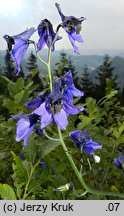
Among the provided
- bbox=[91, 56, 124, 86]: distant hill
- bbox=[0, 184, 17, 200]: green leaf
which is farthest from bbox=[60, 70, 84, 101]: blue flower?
bbox=[91, 56, 124, 86]: distant hill

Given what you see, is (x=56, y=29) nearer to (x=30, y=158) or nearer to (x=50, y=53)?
(x=50, y=53)

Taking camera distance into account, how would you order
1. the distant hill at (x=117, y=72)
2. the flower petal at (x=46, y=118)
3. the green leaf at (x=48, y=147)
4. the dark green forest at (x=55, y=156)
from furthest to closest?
the distant hill at (x=117, y=72) < the dark green forest at (x=55, y=156) < the green leaf at (x=48, y=147) < the flower petal at (x=46, y=118)

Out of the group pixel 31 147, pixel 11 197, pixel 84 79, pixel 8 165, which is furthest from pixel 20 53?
pixel 84 79

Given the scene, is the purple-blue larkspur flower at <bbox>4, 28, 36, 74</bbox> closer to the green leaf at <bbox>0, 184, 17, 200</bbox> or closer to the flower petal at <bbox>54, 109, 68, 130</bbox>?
the flower petal at <bbox>54, 109, 68, 130</bbox>

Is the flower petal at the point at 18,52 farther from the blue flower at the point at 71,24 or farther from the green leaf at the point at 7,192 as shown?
the green leaf at the point at 7,192

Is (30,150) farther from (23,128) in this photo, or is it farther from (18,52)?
(18,52)

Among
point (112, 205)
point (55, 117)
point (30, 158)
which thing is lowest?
point (112, 205)

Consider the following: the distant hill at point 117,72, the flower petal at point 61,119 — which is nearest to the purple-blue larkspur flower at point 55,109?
the flower petal at point 61,119

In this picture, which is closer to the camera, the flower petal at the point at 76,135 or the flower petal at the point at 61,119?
the flower petal at the point at 61,119
